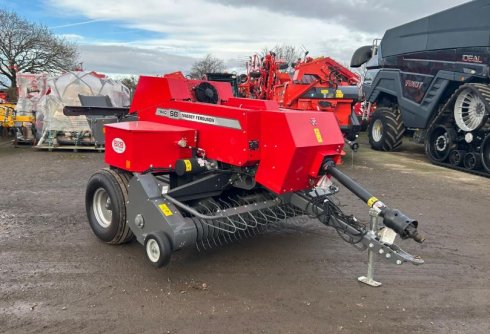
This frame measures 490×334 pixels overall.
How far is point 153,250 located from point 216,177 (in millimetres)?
932

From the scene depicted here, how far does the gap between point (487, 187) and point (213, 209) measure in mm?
6239

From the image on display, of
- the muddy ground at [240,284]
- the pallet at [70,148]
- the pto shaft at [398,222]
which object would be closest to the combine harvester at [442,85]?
the muddy ground at [240,284]

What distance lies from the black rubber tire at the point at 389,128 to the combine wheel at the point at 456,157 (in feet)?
8.34

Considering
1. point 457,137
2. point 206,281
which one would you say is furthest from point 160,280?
point 457,137

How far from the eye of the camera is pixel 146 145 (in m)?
3.99

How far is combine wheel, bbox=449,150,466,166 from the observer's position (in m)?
10.1

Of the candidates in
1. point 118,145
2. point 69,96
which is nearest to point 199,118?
point 118,145

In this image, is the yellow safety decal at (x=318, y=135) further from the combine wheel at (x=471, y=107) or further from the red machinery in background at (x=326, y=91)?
the combine wheel at (x=471, y=107)

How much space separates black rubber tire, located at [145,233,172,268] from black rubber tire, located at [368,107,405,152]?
1065cm

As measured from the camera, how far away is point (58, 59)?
27.8 m

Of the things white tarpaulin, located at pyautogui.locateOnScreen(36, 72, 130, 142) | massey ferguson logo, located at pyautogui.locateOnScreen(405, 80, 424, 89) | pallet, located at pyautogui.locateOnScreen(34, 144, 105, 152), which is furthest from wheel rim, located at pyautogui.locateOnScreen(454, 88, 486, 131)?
white tarpaulin, located at pyautogui.locateOnScreen(36, 72, 130, 142)

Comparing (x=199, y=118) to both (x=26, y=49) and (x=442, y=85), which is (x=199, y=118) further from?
(x=26, y=49)

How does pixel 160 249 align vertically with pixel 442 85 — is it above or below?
below

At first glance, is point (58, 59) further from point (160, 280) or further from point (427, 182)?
point (160, 280)
